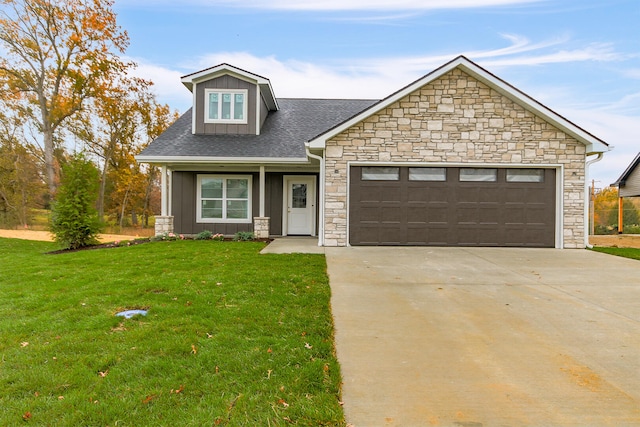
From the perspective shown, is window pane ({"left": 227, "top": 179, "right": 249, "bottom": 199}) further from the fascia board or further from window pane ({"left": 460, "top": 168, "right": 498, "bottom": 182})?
window pane ({"left": 460, "top": 168, "right": 498, "bottom": 182})

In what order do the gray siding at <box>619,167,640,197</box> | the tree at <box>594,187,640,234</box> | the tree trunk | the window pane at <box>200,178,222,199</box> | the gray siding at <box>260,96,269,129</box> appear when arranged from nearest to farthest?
the window pane at <box>200,178,222,199</box>
the gray siding at <box>260,96,269,129</box>
the gray siding at <box>619,167,640,197</box>
the tree trunk
the tree at <box>594,187,640,234</box>

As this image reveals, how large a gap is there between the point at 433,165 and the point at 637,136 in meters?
17.6

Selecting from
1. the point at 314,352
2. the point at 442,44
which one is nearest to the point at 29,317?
the point at 314,352

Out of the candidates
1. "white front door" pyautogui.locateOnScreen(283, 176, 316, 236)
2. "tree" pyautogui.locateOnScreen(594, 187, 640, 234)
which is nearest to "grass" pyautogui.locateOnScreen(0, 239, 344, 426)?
"white front door" pyautogui.locateOnScreen(283, 176, 316, 236)

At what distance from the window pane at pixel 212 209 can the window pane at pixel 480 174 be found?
26.5 feet

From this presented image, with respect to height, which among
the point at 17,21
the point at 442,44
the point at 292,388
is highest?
the point at 17,21

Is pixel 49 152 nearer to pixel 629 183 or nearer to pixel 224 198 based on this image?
pixel 224 198

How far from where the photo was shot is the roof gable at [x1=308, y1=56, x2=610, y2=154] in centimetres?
991

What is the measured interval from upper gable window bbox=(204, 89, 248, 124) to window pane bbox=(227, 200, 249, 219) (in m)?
2.88

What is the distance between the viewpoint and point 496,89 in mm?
10211

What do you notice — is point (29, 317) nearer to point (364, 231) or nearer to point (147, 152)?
point (364, 231)

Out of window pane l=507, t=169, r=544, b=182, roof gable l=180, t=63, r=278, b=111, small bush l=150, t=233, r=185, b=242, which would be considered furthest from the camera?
roof gable l=180, t=63, r=278, b=111

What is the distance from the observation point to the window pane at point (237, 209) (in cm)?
1340

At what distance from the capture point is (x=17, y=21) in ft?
64.0
